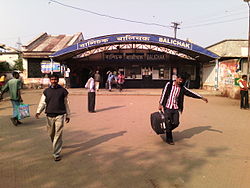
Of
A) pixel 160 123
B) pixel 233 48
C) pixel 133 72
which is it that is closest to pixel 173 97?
pixel 160 123

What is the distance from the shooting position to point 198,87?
75.2ft

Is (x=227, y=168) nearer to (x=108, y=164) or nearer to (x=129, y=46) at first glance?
(x=108, y=164)

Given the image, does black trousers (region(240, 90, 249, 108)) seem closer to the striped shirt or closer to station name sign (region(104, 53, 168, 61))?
the striped shirt

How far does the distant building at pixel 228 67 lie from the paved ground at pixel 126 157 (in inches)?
363

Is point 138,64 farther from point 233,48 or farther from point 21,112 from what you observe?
point 21,112

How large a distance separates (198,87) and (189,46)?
23.4 feet

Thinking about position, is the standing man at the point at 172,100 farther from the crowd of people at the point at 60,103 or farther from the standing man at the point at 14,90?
the standing man at the point at 14,90

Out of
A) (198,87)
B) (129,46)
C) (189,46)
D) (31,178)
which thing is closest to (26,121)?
(31,178)

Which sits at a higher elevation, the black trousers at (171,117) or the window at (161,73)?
the window at (161,73)

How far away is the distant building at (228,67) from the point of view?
15.8 m

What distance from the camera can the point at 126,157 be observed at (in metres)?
4.59

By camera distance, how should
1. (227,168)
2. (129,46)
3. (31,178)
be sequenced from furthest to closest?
(129,46), (227,168), (31,178)

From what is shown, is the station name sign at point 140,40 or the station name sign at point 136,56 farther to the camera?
the station name sign at point 136,56

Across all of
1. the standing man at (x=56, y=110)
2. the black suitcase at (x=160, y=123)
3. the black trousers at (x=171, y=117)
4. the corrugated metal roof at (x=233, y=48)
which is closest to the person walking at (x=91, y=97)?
the black suitcase at (x=160, y=123)
